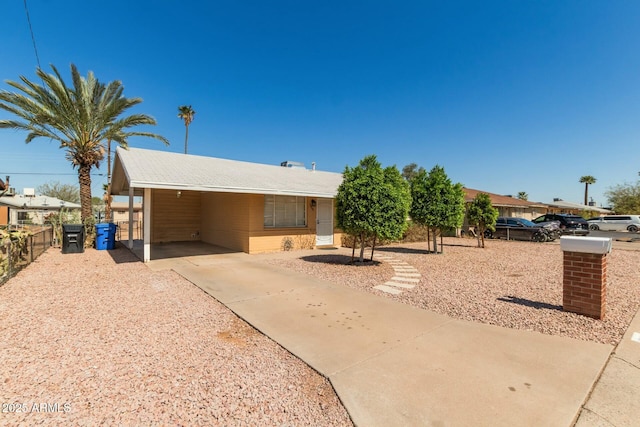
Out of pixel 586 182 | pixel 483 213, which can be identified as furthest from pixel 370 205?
pixel 586 182

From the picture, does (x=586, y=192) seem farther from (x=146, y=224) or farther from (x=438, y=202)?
(x=146, y=224)

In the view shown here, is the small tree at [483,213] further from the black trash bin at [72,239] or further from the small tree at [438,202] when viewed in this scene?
the black trash bin at [72,239]

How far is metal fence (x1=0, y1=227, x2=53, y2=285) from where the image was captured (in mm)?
6011

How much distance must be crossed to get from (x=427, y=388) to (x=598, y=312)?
3.70m

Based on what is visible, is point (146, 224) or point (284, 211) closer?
point (146, 224)

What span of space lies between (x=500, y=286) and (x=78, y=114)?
15948 millimetres

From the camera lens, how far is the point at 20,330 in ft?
12.6

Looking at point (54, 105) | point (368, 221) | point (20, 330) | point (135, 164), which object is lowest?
point (20, 330)

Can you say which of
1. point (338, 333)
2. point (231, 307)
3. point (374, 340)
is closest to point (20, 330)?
point (231, 307)

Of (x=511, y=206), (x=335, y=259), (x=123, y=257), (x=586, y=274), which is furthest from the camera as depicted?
(x=511, y=206)

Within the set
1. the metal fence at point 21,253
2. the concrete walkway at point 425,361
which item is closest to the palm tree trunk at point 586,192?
the concrete walkway at point 425,361

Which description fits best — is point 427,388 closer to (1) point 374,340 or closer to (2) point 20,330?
(1) point 374,340

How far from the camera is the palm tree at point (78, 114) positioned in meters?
10.9

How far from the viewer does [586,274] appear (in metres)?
4.39
